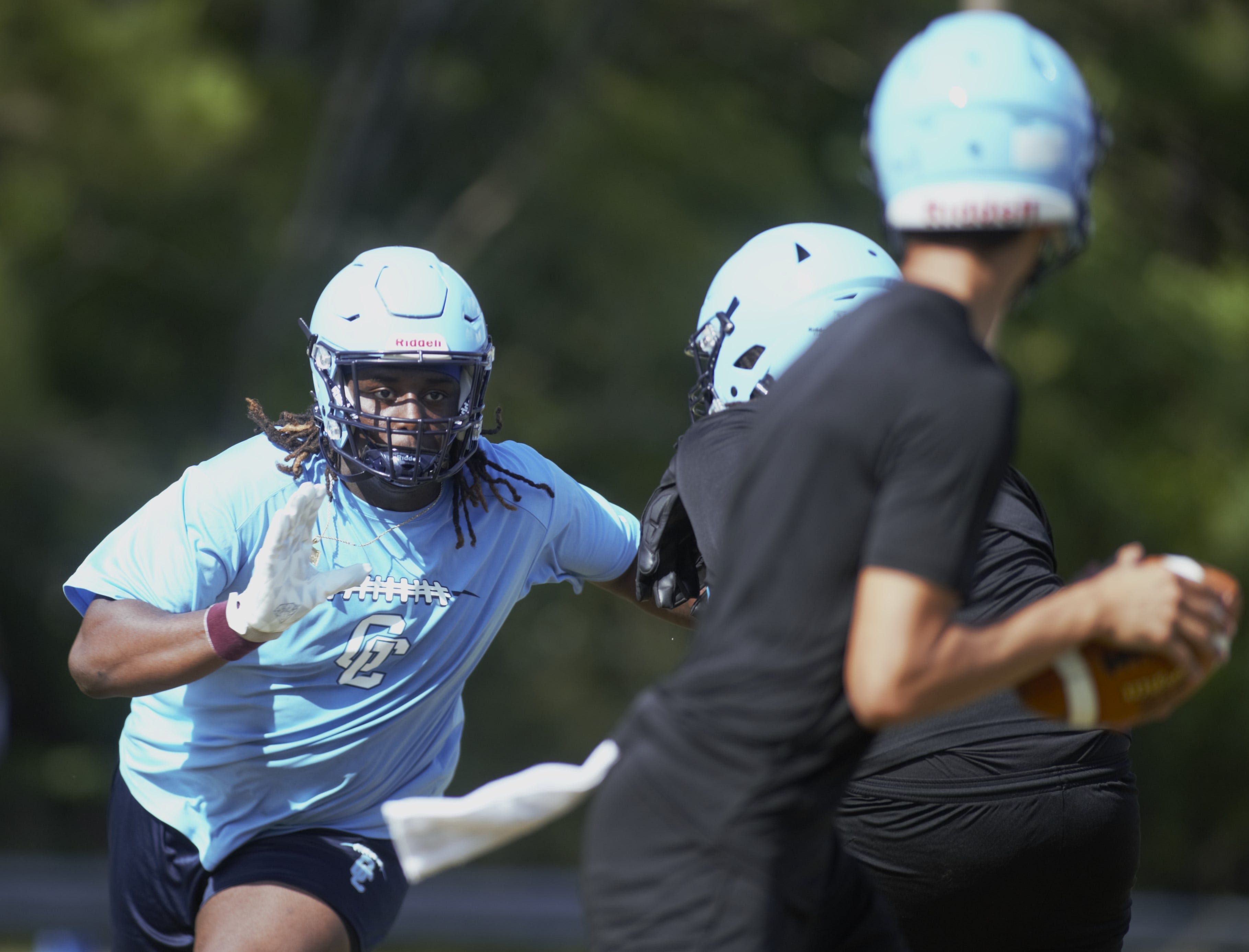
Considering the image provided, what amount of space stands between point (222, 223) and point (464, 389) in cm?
980

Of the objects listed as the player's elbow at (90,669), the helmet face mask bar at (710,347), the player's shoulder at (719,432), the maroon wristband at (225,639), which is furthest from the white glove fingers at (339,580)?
the helmet face mask bar at (710,347)

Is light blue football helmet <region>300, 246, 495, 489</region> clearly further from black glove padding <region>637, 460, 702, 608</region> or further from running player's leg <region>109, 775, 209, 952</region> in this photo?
running player's leg <region>109, 775, 209, 952</region>

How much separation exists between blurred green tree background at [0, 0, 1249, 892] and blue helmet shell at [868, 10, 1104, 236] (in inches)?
385

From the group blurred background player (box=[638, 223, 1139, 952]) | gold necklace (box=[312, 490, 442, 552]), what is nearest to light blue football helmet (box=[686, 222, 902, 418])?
blurred background player (box=[638, 223, 1139, 952])

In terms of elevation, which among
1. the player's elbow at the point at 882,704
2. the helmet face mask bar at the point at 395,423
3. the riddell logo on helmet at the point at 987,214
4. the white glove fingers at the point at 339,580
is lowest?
the white glove fingers at the point at 339,580

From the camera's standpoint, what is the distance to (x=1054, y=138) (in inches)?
89.4

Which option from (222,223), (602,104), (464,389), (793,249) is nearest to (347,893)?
(464,389)

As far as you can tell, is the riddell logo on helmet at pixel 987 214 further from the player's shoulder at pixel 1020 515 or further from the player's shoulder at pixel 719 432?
the player's shoulder at pixel 1020 515

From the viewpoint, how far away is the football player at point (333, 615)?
136 inches

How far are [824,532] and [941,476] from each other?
185mm

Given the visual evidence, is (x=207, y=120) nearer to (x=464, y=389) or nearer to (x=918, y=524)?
(x=464, y=389)

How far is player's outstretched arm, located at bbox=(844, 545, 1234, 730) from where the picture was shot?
2.07 meters

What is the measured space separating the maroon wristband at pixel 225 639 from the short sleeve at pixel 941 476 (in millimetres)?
1584

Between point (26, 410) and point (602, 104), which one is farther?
point (602, 104)
